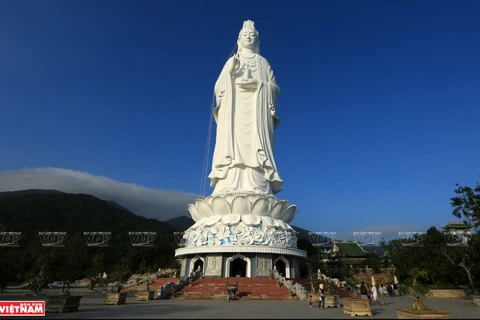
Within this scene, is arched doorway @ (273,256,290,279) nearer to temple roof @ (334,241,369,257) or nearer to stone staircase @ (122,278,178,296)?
stone staircase @ (122,278,178,296)

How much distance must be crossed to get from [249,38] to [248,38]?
82 mm

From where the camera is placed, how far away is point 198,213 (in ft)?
75.4

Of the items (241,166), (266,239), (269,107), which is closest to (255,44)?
(269,107)

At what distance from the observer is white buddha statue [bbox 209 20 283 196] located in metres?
22.8

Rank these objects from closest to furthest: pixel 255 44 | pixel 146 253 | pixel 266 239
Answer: pixel 266 239, pixel 255 44, pixel 146 253

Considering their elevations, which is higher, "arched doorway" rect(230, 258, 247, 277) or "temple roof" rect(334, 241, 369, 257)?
"temple roof" rect(334, 241, 369, 257)

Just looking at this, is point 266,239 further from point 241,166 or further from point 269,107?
point 269,107

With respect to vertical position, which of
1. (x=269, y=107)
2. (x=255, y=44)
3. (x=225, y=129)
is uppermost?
(x=255, y=44)

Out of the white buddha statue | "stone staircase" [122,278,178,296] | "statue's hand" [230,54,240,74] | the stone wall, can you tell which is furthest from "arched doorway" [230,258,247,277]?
"statue's hand" [230,54,240,74]

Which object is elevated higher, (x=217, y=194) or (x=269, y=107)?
(x=269, y=107)

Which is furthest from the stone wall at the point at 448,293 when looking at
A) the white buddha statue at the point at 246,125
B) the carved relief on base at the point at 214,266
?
the carved relief on base at the point at 214,266

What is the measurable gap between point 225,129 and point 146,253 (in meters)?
24.5

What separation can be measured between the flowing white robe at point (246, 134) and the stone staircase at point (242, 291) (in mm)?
6224

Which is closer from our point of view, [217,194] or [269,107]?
[217,194]
